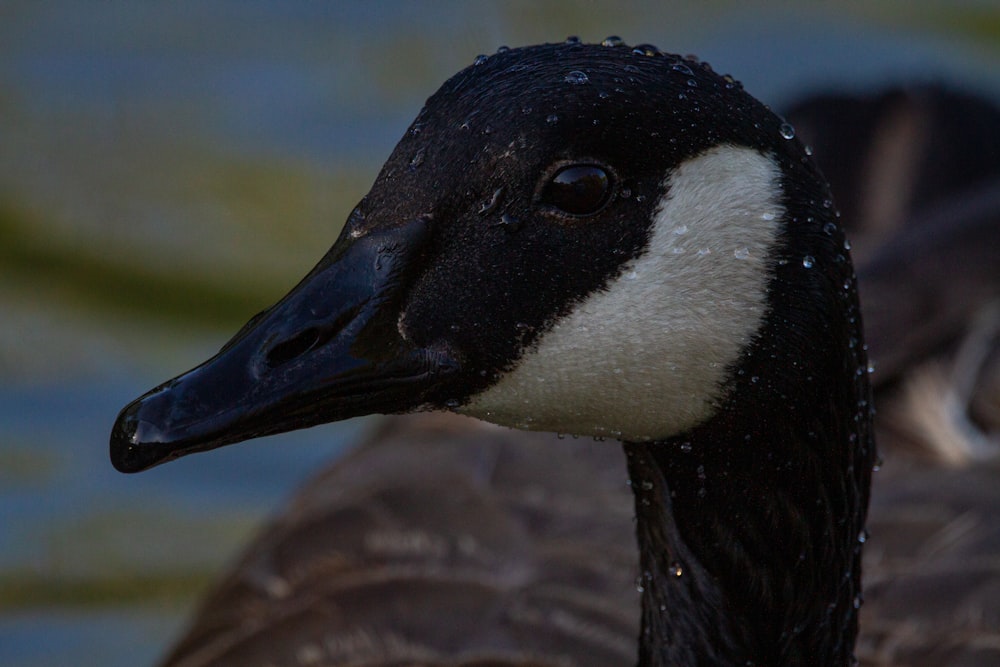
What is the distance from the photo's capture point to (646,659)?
117 inches

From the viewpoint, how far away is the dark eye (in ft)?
7.93

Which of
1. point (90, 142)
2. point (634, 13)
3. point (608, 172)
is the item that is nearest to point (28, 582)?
point (90, 142)

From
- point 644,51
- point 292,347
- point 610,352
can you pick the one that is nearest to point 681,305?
point 610,352

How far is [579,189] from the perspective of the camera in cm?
243

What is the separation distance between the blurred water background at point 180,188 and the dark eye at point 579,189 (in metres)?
3.52

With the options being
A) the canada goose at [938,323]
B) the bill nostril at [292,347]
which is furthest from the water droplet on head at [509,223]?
the canada goose at [938,323]

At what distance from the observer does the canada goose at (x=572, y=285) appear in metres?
2.41

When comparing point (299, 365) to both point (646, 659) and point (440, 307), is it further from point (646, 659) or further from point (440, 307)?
point (646, 659)

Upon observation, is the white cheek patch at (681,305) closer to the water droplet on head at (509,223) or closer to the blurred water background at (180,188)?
the water droplet on head at (509,223)

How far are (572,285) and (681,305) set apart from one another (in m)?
0.18

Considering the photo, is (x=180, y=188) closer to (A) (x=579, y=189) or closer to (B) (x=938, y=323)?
(B) (x=938, y=323)

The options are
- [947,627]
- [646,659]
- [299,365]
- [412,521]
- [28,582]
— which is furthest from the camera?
[28,582]

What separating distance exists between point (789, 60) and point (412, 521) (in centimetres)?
433

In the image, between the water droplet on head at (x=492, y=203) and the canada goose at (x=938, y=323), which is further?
the canada goose at (x=938, y=323)
